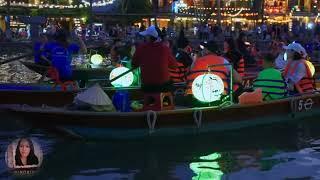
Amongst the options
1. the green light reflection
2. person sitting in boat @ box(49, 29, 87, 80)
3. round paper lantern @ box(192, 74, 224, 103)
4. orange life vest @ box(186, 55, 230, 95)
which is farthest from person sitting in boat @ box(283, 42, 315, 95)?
person sitting in boat @ box(49, 29, 87, 80)

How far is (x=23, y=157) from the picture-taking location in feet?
26.2

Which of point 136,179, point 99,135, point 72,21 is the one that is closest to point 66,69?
point 99,135

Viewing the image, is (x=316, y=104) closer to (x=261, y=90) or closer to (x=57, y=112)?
(x=261, y=90)

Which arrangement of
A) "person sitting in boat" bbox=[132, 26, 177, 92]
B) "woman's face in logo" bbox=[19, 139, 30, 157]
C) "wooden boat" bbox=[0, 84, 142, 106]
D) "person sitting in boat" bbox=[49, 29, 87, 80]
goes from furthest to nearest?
"person sitting in boat" bbox=[49, 29, 87, 80]
"wooden boat" bbox=[0, 84, 142, 106]
"person sitting in boat" bbox=[132, 26, 177, 92]
"woman's face in logo" bbox=[19, 139, 30, 157]

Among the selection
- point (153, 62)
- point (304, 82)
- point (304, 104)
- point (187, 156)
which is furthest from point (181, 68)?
point (187, 156)

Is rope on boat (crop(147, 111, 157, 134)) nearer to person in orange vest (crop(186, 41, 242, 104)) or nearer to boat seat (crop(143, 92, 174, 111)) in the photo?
boat seat (crop(143, 92, 174, 111))

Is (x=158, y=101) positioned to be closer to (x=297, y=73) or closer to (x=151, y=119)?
(x=151, y=119)

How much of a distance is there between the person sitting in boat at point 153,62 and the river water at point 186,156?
0.94m

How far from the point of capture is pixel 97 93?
9.52m

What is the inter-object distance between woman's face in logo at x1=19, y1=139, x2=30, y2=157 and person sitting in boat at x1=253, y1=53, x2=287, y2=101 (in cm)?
482

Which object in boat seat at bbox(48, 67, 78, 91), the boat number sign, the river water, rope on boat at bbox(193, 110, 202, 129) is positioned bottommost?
the river water

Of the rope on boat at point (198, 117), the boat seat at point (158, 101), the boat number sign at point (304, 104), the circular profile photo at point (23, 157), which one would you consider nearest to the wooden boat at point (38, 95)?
the boat seat at point (158, 101)

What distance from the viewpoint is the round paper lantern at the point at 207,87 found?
9.90 m

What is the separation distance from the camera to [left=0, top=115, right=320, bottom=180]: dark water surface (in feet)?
27.0
